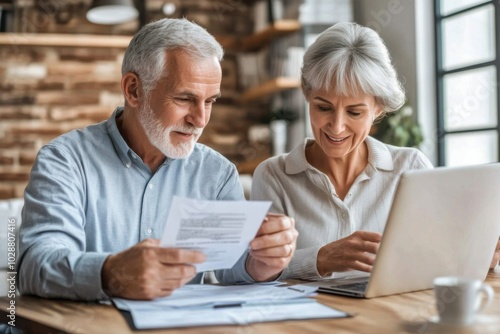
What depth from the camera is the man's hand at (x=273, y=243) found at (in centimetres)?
141

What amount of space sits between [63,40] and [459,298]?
4465mm

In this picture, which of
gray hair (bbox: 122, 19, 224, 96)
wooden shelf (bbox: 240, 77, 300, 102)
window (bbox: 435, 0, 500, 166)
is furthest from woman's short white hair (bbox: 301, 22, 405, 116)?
wooden shelf (bbox: 240, 77, 300, 102)

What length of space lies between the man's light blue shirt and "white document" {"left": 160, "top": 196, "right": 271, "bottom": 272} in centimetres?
15

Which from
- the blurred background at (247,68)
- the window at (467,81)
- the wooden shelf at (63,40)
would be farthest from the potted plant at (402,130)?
the wooden shelf at (63,40)

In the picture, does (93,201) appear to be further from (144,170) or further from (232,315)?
(232,315)

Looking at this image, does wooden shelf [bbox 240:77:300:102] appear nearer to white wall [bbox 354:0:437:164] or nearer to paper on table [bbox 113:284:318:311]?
white wall [bbox 354:0:437:164]

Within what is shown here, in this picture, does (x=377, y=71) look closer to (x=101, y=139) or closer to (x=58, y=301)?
(x=101, y=139)

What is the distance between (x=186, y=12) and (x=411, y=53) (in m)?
2.01

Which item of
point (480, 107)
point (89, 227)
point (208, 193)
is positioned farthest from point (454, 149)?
point (89, 227)

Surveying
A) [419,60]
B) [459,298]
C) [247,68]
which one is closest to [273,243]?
[459,298]

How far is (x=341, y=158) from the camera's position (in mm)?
2000

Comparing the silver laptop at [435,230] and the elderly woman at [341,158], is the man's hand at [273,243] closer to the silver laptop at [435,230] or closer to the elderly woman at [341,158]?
the silver laptop at [435,230]

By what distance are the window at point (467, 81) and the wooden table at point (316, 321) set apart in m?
2.62

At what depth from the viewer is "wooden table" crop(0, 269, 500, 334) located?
1078 millimetres
